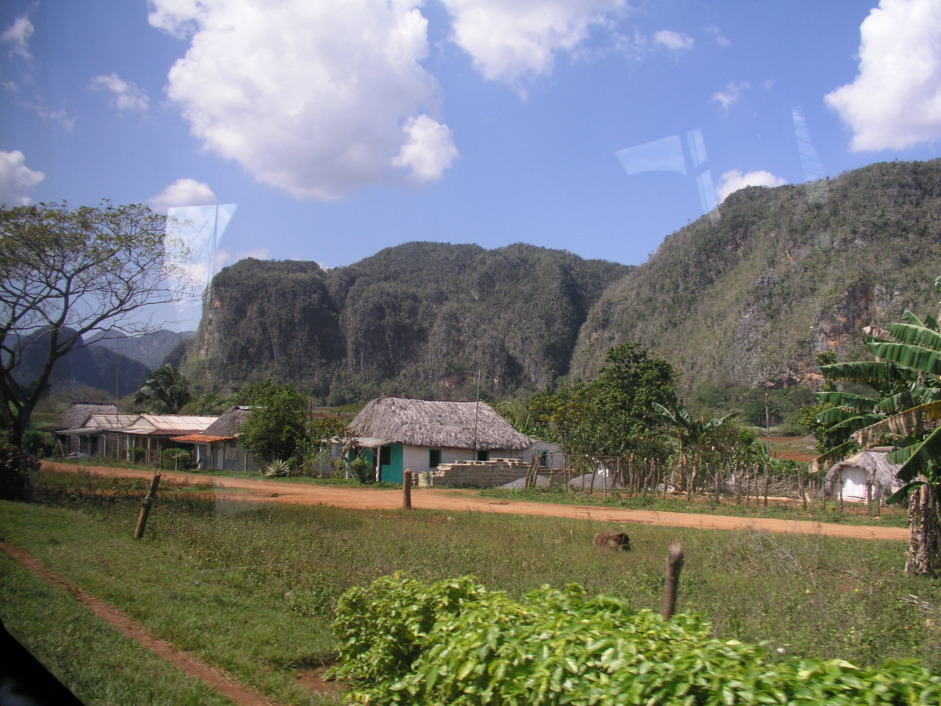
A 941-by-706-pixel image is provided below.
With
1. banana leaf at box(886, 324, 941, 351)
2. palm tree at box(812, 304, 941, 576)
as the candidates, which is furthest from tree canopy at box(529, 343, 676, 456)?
banana leaf at box(886, 324, 941, 351)

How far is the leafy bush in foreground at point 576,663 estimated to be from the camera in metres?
2.69

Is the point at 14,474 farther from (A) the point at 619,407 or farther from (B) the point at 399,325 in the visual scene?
(B) the point at 399,325

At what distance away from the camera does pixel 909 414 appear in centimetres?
905

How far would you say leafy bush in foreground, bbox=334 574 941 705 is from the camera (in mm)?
2693

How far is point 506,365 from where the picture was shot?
90938 millimetres

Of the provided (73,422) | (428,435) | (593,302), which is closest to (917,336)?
(428,435)

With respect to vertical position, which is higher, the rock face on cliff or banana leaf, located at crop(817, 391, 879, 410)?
the rock face on cliff

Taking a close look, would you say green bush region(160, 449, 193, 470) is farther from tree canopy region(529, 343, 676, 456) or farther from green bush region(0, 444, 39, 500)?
green bush region(0, 444, 39, 500)

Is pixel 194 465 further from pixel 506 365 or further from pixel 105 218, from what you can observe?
pixel 506 365

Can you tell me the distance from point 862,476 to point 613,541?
18611 millimetres

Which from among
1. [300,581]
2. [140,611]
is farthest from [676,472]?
[140,611]

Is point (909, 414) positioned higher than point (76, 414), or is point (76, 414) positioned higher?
point (909, 414)

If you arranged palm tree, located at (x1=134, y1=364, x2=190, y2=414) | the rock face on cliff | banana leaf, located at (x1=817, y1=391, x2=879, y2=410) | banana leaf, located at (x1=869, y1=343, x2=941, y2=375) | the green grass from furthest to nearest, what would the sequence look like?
1. palm tree, located at (x1=134, y1=364, x2=190, y2=414)
2. the rock face on cliff
3. banana leaf, located at (x1=817, y1=391, x2=879, y2=410)
4. banana leaf, located at (x1=869, y1=343, x2=941, y2=375)
5. the green grass

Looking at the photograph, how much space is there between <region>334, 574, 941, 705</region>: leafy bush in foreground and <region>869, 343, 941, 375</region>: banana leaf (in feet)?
24.2
